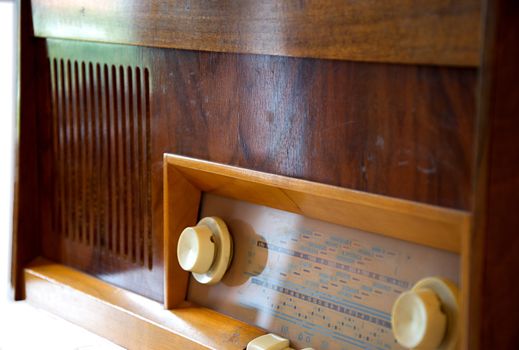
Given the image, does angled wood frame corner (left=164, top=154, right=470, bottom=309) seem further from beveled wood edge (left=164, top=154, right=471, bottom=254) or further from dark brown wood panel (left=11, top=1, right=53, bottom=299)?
dark brown wood panel (left=11, top=1, right=53, bottom=299)

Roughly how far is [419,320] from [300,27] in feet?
1.28

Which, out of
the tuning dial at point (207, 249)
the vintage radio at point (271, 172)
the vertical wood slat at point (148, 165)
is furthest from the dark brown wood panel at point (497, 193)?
the vertical wood slat at point (148, 165)

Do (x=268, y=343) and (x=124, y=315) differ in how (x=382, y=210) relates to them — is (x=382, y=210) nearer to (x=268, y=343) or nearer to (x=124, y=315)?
(x=268, y=343)

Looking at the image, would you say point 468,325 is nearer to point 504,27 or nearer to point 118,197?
point 504,27

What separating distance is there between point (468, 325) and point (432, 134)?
215 millimetres

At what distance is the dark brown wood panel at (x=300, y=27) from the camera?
812mm

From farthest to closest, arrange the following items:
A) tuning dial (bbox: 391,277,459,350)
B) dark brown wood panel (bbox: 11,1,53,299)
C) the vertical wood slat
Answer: dark brown wood panel (bbox: 11,1,53,299) < the vertical wood slat < tuning dial (bbox: 391,277,459,350)

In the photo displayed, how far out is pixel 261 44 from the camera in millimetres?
1019

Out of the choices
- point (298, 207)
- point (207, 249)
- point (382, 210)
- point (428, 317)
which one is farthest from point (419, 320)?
point (207, 249)

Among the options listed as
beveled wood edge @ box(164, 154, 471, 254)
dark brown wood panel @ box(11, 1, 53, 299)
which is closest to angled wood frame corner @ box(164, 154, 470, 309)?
beveled wood edge @ box(164, 154, 471, 254)

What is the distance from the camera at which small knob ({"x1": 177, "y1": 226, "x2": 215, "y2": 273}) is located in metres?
1.15

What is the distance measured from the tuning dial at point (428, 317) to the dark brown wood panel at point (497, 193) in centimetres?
5

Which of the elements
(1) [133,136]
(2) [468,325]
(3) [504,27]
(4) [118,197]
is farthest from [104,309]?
(3) [504,27]

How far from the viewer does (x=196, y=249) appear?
1.15 m
